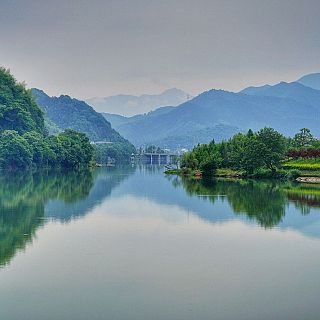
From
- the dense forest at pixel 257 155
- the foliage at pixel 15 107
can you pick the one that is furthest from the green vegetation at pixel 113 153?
the dense forest at pixel 257 155

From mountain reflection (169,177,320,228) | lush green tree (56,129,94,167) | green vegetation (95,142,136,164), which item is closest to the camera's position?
mountain reflection (169,177,320,228)

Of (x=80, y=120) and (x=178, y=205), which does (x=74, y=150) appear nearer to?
(x=178, y=205)

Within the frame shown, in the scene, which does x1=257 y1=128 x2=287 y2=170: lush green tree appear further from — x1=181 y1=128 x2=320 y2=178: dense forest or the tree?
the tree

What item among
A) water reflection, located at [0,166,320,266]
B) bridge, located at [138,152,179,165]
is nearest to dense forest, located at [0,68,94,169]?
water reflection, located at [0,166,320,266]

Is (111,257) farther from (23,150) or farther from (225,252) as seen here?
(23,150)

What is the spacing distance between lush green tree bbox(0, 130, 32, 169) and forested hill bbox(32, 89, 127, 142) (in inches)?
4084

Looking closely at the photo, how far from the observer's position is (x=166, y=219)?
68.2 ft

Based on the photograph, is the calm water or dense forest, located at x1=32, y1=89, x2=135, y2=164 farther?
dense forest, located at x1=32, y1=89, x2=135, y2=164

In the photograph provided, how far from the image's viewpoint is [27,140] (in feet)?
226

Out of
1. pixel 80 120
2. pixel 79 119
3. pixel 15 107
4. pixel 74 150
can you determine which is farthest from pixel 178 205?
pixel 79 119

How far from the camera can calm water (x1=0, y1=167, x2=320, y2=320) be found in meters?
9.48

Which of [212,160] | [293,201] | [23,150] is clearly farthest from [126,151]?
[293,201]

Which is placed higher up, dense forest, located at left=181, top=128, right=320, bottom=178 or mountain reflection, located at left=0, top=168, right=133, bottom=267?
dense forest, located at left=181, top=128, right=320, bottom=178

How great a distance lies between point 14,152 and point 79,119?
122 meters
